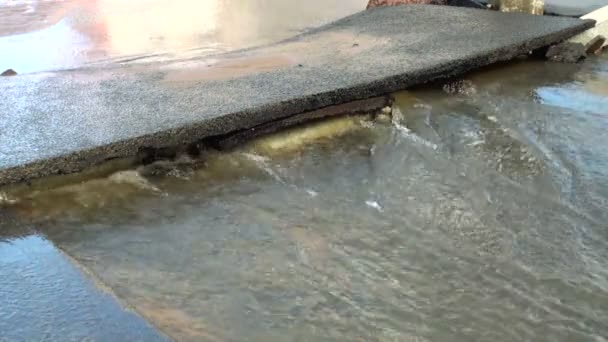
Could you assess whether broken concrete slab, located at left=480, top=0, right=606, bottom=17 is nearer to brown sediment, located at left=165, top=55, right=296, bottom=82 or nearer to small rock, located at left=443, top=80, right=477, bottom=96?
small rock, located at left=443, top=80, right=477, bottom=96

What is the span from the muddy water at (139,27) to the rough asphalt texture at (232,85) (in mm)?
1156

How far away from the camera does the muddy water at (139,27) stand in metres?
6.12

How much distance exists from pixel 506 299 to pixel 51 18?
23.0 ft

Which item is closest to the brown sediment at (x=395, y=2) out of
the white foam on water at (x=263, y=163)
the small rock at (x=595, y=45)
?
the small rock at (x=595, y=45)

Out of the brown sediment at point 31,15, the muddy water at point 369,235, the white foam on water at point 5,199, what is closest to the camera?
the muddy water at point 369,235

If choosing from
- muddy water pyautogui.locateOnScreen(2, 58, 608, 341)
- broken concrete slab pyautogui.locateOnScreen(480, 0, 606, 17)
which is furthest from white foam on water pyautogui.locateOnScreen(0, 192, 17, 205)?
broken concrete slab pyautogui.locateOnScreen(480, 0, 606, 17)

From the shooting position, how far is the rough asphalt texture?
11.4 feet

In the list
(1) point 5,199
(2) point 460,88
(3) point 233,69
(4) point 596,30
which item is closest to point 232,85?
(3) point 233,69

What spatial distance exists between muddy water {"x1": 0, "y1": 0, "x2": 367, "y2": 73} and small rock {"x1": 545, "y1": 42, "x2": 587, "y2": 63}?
2596 mm

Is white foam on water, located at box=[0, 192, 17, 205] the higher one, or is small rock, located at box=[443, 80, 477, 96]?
white foam on water, located at box=[0, 192, 17, 205]

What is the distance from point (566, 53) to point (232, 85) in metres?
3.17

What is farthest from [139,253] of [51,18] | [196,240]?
[51,18]

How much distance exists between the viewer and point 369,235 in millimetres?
3096

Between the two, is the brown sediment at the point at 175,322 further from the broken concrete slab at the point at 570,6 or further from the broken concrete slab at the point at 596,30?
the broken concrete slab at the point at 570,6
